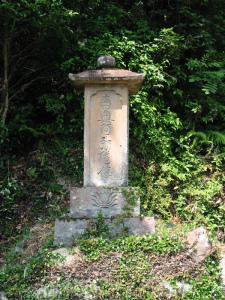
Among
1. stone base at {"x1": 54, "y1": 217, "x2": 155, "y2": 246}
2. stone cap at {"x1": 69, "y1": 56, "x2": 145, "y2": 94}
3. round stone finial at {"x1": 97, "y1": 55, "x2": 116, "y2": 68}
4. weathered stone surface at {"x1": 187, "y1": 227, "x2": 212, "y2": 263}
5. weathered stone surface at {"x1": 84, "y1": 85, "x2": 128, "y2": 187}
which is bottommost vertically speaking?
weathered stone surface at {"x1": 187, "y1": 227, "x2": 212, "y2": 263}

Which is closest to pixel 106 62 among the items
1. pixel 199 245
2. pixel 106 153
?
pixel 106 153

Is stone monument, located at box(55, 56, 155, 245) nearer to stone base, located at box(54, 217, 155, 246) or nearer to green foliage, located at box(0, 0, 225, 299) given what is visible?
stone base, located at box(54, 217, 155, 246)

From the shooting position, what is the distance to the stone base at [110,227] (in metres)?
5.53

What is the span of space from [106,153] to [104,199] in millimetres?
611

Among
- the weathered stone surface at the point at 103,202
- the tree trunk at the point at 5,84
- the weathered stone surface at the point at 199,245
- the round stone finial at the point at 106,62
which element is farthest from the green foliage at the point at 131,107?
the weathered stone surface at the point at 199,245

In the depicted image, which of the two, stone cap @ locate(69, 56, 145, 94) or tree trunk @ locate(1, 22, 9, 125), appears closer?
stone cap @ locate(69, 56, 145, 94)

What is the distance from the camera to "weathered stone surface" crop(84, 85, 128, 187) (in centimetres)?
594

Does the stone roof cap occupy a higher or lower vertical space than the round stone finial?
lower

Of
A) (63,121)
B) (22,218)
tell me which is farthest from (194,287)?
(63,121)

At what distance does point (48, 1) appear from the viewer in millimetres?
6816

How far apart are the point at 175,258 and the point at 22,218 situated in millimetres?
2742

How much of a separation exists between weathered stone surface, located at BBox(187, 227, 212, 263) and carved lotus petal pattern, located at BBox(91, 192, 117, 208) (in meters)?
1.05

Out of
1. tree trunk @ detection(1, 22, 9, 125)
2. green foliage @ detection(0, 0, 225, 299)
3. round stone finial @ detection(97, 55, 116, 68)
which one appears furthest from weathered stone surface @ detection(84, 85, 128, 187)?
tree trunk @ detection(1, 22, 9, 125)

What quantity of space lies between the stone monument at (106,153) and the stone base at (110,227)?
0.04ft
